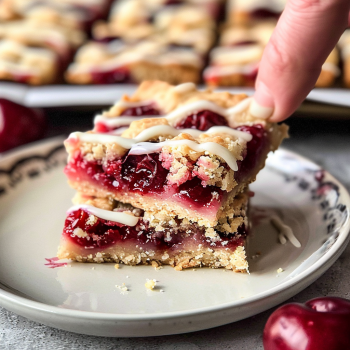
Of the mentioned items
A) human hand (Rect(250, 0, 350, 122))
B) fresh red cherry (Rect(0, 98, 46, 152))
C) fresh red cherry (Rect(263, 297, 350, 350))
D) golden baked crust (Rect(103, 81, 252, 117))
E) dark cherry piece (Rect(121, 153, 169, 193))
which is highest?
human hand (Rect(250, 0, 350, 122))

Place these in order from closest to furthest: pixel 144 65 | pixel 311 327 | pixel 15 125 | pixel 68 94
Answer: pixel 311 327
pixel 15 125
pixel 68 94
pixel 144 65

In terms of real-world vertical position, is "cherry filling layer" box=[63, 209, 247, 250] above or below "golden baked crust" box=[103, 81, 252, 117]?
below

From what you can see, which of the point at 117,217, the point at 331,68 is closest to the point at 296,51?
the point at 117,217

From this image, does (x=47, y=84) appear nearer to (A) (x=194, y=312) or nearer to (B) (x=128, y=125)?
(B) (x=128, y=125)

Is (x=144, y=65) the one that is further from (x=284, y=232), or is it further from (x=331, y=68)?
(x=284, y=232)

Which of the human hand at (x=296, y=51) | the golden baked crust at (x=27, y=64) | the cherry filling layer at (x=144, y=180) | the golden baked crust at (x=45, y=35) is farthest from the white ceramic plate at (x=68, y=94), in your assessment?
the cherry filling layer at (x=144, y=180)

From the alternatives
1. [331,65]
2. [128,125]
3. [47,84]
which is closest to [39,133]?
[47,84]

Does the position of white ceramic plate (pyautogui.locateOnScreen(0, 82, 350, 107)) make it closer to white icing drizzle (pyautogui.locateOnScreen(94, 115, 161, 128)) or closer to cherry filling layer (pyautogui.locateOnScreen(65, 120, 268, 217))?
white icing drizzle (pyautogui.locateOnScreen(94, 115, 161, 128))

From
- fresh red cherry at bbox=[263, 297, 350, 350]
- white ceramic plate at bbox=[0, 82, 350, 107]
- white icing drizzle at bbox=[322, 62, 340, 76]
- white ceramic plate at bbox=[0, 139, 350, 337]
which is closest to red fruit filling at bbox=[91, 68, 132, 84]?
white ceramic plate at bbox=[0, 82, 350, 107]
